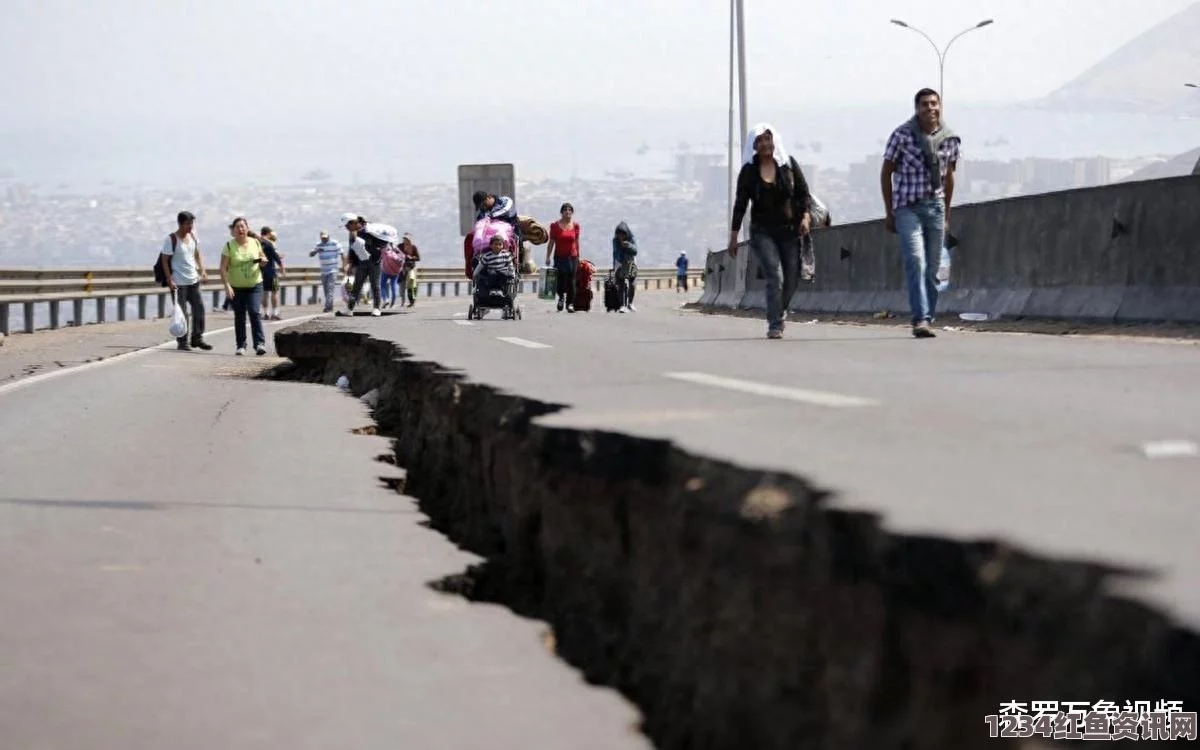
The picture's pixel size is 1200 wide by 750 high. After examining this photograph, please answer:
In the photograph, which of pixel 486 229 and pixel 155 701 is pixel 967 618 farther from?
pixel 486 229

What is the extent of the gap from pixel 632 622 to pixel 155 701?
115 cm

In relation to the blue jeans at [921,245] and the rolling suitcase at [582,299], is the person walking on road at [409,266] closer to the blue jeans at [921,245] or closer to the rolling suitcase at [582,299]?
the rolling suitcase at [582,299]

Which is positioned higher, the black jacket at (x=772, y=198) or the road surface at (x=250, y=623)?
the black jacket at (x=772, y=198)

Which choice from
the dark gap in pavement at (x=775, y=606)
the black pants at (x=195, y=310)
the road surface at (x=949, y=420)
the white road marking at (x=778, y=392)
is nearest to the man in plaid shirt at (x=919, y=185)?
the road surface at (x=949, y=420)

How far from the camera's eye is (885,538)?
11.1 feet

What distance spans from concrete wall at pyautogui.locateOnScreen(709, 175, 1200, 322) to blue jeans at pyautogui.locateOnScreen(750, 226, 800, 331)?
29cm

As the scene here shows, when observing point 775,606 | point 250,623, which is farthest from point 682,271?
point 775,606

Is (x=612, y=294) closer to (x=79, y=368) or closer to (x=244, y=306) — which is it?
(x=244, y=306)

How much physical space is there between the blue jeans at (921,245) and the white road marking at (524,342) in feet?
9.04

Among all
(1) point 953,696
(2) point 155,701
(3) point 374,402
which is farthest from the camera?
(3) point 374,402

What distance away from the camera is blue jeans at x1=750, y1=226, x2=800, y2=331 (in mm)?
13992

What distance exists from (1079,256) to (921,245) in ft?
7.50

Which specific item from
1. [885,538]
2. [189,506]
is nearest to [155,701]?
[885,538]

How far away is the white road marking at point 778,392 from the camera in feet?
23.7
